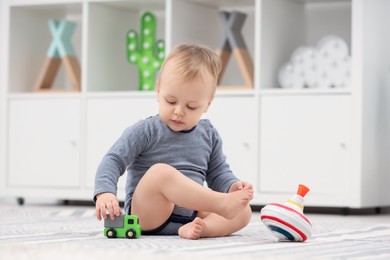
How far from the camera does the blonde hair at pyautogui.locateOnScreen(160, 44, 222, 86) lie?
6.72 feet

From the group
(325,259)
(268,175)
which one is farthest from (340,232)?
(268,175)

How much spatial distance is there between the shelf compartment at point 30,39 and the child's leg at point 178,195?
6.16 feet

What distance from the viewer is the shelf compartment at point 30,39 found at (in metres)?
3.82

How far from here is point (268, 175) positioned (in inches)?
132

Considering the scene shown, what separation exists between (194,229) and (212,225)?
0.09 m

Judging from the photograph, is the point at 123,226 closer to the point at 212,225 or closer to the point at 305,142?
the point at 212,225

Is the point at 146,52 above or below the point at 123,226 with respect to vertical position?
above

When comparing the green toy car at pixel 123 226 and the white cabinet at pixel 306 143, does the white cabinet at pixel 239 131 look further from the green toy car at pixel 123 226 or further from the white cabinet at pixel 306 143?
the green toy car at pixel 123 226

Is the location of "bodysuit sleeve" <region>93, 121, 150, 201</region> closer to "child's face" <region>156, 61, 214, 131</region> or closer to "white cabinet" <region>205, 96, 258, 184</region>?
"child's face" <region>156, 61, 214, 131</region>

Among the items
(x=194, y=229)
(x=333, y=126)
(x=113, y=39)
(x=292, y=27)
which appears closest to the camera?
(x=194, y=229)

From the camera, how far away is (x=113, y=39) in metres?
3.84

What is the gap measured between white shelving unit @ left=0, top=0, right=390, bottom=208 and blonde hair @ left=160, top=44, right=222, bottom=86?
3.98ft

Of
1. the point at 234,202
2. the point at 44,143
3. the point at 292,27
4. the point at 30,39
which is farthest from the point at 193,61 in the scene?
the point at 30,39

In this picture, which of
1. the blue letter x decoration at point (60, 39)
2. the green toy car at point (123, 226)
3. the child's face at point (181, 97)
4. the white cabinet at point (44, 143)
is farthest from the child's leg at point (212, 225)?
the blue letter x decoration at point (60, 39)
